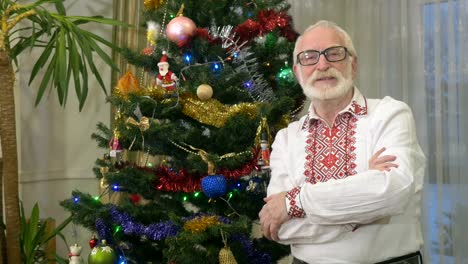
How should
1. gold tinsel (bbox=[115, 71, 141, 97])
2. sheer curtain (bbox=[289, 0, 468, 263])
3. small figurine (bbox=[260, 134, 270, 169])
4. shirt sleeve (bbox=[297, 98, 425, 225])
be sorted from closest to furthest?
shirt sleeve (bbox=[297, 98, 425, 225]) → small figurine (bbox=[260, 134, 270, 169]) → gold tinsel (bbox=[115, 71, 141, 97]) → sheer curtain (bbox=[289, 0, 468, 263])

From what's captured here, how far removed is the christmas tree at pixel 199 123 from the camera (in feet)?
6.21

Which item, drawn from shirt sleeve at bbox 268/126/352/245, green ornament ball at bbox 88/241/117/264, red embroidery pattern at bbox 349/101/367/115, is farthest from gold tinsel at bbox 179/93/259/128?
green ornament ball at bbox 88/241/117/264

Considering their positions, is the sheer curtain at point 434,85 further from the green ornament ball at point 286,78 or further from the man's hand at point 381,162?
the man's hand at point 381,162

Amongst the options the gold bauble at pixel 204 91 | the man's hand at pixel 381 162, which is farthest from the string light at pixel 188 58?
the man's hand at pixel 381 162

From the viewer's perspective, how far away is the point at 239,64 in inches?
79.5

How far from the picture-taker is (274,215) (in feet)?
5.06

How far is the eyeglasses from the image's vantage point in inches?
65.0

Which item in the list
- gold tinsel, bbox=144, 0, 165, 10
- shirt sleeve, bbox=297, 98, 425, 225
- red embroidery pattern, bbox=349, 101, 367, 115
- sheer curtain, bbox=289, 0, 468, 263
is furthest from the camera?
sheer curtain, bbox=289, 0, 468, 263

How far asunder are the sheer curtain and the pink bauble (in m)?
1.51

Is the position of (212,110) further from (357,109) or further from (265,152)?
(357,109)

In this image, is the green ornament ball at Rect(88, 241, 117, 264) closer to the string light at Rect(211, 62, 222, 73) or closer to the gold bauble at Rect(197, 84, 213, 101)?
the gold bauble at Rect(197, 84, 213, 101)

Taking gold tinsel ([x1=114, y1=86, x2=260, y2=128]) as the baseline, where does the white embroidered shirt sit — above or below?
below

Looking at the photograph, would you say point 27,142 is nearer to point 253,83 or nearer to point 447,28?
point 253,83

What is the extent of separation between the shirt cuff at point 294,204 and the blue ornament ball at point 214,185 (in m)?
0.37
